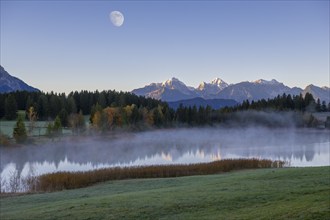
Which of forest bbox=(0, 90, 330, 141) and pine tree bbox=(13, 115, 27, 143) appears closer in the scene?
pine tree bbox=(13, 115, 27, 143)

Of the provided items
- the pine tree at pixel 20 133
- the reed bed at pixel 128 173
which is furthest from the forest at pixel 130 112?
the reed bed at pixel 128 173

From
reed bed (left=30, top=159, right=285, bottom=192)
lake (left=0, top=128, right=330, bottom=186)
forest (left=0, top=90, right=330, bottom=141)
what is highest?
forest (left=0, top=90, right=330, bottom=141)

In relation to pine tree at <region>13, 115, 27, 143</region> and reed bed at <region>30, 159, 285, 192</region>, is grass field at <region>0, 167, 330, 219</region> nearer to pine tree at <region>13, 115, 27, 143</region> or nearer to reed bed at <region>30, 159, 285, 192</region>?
reed bed at <region>30, 159, 285, 192</region>

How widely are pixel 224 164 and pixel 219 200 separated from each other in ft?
81.2

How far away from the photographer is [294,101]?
431 ft

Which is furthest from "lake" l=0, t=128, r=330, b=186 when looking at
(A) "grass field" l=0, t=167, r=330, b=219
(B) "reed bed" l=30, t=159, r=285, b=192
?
(A) "grass field" l=0, t=167, r=330, b=219

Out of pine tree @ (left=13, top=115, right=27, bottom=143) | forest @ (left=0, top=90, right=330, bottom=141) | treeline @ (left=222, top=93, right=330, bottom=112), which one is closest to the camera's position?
pine tree @ (left=13, top=115, right=27, bottom=143)

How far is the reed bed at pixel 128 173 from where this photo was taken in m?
31.2

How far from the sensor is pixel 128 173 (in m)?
35.7

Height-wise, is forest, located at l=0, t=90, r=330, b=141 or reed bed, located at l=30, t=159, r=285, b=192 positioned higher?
forest, located at l=0, t=90, r=330, b=141

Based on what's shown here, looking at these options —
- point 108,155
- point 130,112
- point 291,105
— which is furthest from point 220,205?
point 291,105

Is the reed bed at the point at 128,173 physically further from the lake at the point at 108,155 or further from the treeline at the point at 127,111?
the treeline at the point at 127,111

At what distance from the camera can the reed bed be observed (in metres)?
31.2

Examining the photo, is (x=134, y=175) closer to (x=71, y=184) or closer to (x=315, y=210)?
(x=71, y=184)
